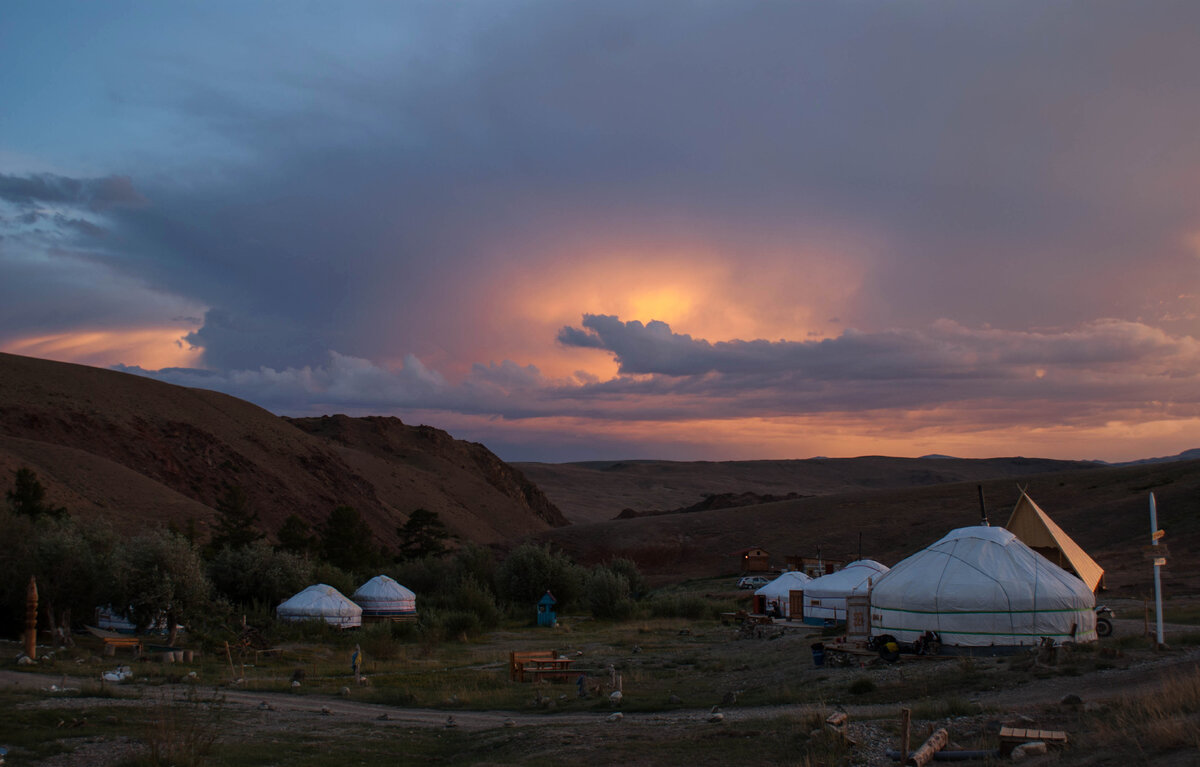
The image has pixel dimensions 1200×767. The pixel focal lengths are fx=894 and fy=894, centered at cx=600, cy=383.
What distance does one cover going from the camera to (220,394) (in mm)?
77062

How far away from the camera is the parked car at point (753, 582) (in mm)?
47391

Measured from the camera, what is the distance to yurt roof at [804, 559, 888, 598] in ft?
95.9

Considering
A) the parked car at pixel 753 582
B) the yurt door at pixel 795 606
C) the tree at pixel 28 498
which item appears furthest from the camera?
the parked car at pixel 753 582

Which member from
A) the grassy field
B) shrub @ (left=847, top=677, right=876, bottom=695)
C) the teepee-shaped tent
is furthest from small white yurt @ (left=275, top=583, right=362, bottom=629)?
the teepee-shaped tent

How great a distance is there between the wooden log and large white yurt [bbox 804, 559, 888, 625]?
64.7 feet

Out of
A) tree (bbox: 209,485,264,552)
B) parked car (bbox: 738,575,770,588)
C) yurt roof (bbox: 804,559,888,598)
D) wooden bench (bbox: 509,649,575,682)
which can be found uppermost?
tree (bbox: 209,485,264,552)

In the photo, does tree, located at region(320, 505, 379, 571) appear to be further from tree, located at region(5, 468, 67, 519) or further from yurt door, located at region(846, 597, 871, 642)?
yurt door, located at region(846, 597, 871, 642)

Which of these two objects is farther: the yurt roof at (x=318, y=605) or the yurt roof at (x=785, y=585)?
the yurt roof at (x=785, y=585)

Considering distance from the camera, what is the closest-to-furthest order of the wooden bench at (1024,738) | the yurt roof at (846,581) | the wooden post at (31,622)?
the wooden bench at (1024,738) → the wooden post at (31,622) → the yurt roof at (846,581)

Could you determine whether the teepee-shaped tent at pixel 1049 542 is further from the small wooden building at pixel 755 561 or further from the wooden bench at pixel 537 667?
the small wooden building at pixel 755 561

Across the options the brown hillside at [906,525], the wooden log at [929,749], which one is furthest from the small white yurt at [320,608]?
the brown hillside at [906,525]

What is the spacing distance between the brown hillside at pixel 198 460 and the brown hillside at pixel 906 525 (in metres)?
17.5

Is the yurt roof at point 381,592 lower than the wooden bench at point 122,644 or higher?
lower

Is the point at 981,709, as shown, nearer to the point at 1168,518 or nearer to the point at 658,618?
the point at 658,618
